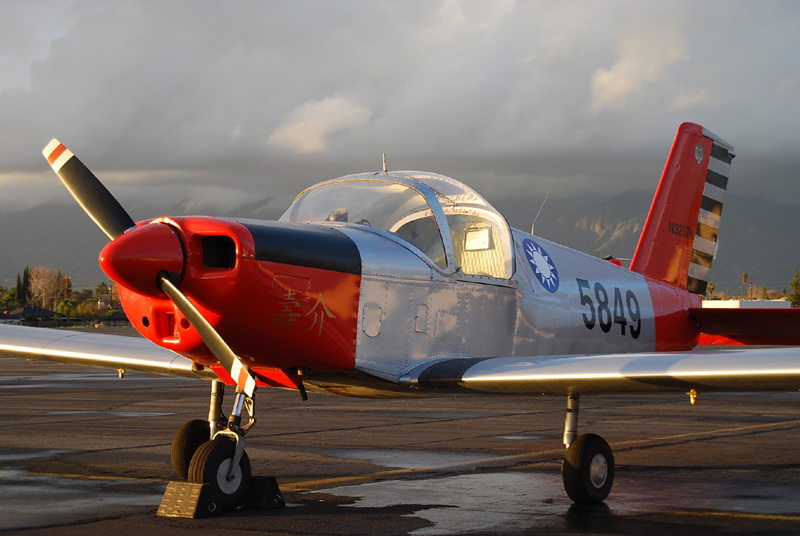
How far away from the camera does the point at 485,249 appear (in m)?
9.16

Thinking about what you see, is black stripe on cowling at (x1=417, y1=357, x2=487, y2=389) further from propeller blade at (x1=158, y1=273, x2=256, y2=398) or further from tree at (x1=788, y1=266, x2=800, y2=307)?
tree at (x1=788, y1=266, x2=800, y2=307)

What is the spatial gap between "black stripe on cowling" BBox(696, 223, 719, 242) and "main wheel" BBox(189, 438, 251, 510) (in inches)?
335

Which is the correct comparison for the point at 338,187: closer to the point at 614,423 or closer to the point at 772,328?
the point at 772,328

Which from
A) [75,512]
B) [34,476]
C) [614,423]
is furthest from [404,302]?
[614,423]

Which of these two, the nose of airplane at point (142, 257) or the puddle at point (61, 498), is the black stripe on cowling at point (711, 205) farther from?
the nose of airplane at point (142, 257)

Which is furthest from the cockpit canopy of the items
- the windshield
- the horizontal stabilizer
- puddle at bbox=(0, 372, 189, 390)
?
puddle at bbox=(0, 372, 189, 390)

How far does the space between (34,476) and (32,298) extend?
621 ft

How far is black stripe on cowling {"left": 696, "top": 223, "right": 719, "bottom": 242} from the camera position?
13.7m

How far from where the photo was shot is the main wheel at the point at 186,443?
9.09 m

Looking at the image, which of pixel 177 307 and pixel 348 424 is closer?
pixel 177 307

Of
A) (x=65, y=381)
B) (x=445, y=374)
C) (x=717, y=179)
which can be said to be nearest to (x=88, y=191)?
(x=445, y=374)

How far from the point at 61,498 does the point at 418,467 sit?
3579mm

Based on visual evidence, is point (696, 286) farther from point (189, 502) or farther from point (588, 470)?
point (189, 502)

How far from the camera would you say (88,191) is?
8.20 meters
